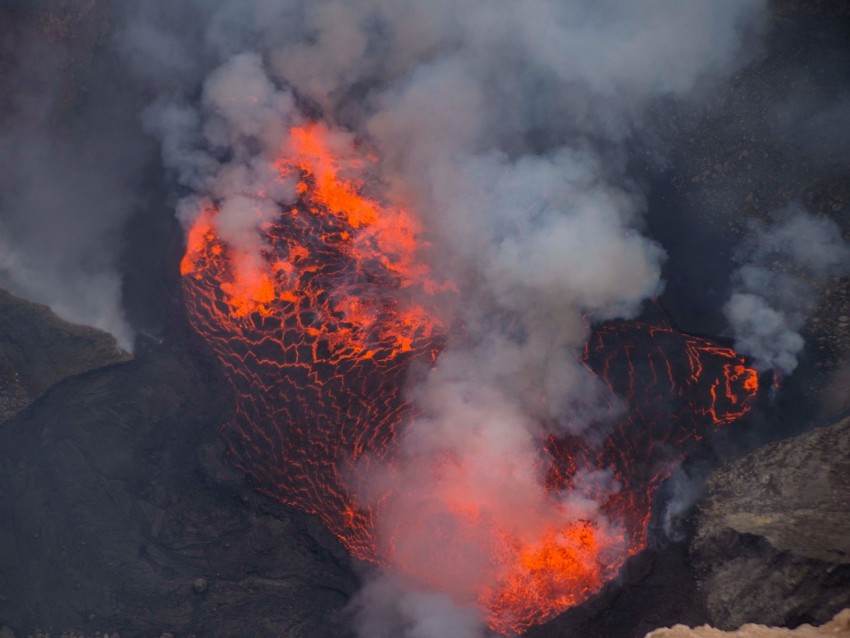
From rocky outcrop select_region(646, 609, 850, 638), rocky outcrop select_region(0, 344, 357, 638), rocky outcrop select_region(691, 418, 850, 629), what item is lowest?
rocky outcrop select_region(646, 609, 850, 638)

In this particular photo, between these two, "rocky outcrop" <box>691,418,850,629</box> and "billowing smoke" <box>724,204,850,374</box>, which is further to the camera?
"billowing smoke" <box>724,204,850,374</box>

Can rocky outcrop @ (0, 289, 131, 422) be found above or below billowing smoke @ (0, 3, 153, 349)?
below

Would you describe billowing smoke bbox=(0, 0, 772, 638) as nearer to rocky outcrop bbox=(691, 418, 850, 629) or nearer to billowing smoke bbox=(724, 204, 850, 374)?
billowing smoke bbox=(724, 204, 850, 374)

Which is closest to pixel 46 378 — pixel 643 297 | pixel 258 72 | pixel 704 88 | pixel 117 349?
pixel 117 349

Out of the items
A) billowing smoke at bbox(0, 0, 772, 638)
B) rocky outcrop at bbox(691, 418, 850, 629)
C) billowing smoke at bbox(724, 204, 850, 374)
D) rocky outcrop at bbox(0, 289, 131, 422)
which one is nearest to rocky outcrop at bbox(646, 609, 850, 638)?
rocky outcrop at bbox(691, 418, 850, 629)

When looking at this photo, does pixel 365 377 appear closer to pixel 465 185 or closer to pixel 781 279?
pixel 465 185

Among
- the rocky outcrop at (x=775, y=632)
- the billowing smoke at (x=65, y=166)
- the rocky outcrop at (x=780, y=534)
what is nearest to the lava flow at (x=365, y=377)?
the rocky outcrop at (x=780, y=534)

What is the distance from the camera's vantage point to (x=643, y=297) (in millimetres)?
7203

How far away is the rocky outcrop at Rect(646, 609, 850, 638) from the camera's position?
3.72 meters

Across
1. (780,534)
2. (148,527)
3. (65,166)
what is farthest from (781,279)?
(65,166)

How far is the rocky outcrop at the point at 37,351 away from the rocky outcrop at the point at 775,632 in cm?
740

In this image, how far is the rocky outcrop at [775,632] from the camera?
372 cm

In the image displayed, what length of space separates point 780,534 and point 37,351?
9306mm

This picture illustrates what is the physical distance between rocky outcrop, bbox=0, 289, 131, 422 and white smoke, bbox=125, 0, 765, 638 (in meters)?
2.26
